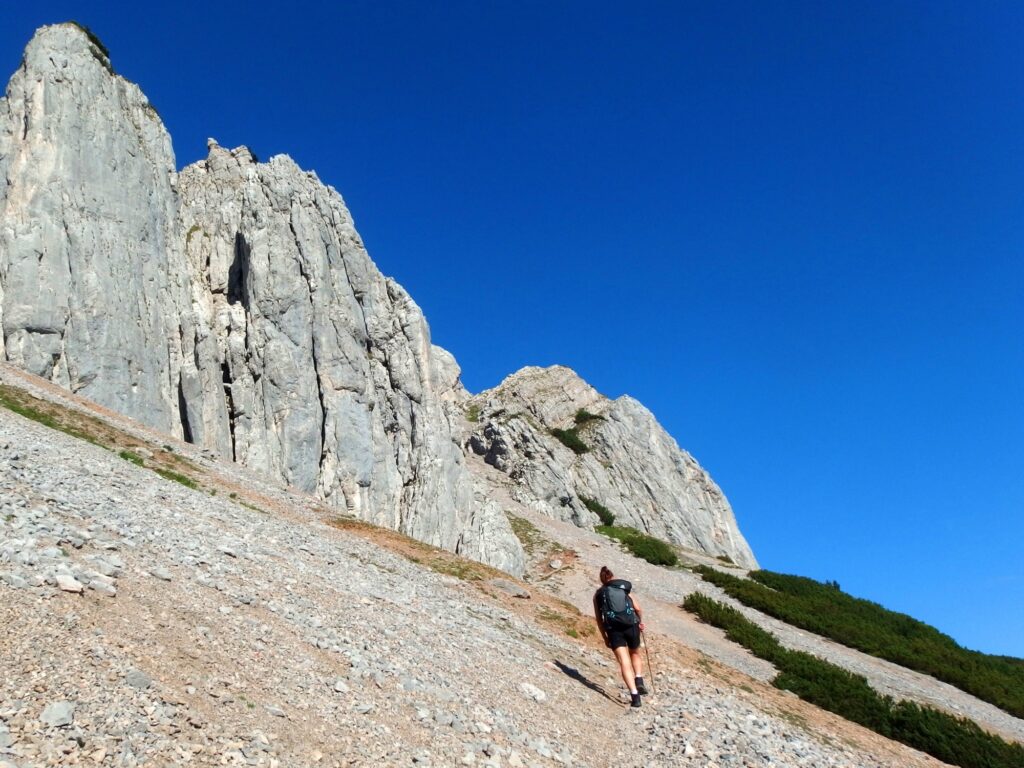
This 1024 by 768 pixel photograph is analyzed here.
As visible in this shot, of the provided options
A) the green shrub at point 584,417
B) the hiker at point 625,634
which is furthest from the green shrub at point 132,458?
the green shrub at point 584,417

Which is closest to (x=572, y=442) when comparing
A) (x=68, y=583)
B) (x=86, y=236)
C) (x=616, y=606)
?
(x=86, y=236)

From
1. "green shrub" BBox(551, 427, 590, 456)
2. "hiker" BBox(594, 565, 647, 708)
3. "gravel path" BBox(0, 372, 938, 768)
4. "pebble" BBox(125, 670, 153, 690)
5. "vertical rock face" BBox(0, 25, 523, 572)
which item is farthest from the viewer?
"green shrub" BBox(551, 427, 590, 456)

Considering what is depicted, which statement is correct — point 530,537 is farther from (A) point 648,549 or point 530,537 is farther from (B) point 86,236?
(B) point 86,236

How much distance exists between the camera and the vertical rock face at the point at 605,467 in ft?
238

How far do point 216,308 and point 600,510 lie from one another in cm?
4533

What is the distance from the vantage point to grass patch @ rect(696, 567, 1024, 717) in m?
36.3

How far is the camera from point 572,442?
83.0m

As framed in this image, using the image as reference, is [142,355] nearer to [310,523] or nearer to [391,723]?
[310,523]

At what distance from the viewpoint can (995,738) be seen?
64.9 ft

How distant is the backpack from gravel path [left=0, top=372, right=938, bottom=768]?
1.45 metres

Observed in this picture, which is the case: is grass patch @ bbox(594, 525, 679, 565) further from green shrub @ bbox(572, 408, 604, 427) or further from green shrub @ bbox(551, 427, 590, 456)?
green shrub @ bbox(572, 408, 604, 427)

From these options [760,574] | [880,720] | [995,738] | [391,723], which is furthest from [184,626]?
[760,574]

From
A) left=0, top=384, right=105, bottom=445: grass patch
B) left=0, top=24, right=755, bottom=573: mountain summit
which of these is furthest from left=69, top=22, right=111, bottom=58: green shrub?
left=0, top=384, right=105, bottom=445: grass patch

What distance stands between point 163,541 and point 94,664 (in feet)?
20.2
